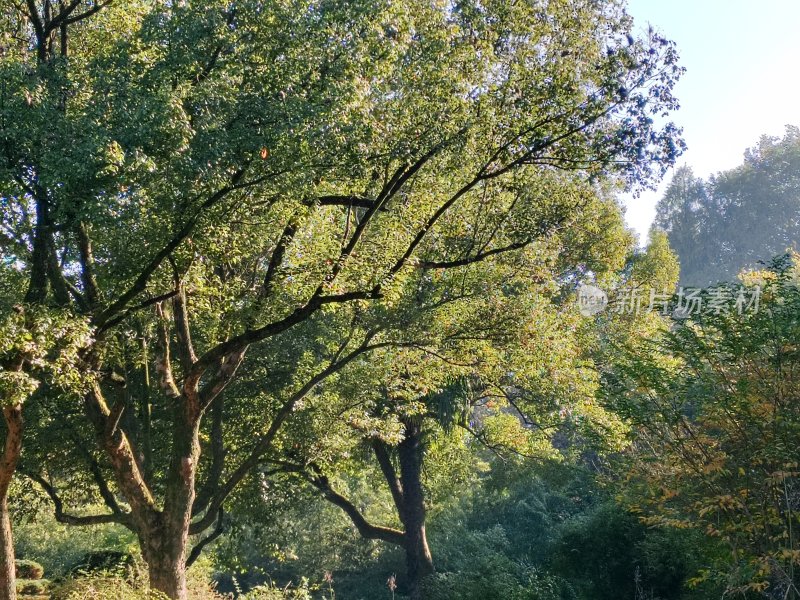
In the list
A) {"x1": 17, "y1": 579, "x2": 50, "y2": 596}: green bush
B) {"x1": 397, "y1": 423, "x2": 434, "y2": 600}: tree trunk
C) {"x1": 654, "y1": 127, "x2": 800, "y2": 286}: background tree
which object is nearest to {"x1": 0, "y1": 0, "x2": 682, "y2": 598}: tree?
{"x1": 17, "y1": 579, "x2": 50, "y2": 596}: green bush

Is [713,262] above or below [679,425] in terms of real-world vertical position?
above

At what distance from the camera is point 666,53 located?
912 centimetres

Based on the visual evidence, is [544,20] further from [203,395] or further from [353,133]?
[203,395]

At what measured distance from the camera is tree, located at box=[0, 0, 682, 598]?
7977 mm

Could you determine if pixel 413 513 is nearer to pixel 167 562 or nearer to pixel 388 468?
pixel 388 468

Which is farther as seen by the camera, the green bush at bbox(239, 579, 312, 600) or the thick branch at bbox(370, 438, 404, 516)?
the thick branch at bbox(370, 438, 404, 516)

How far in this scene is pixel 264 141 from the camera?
8281 mm

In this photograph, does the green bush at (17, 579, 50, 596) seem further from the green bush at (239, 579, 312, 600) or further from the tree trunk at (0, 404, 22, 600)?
the tree trunk at (0, 404, 22, 600)

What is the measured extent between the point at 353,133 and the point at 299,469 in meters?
8.89

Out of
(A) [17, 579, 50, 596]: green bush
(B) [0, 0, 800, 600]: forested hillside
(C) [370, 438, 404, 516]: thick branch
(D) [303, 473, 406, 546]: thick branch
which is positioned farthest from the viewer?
(C) [370, 438, 404, 516]: thick branch

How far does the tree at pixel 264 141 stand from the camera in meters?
7.98

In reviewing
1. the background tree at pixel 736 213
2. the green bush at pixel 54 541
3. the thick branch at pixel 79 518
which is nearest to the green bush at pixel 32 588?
→ the thick branch at pixel 79 518

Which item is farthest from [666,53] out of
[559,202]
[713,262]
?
[713,262]

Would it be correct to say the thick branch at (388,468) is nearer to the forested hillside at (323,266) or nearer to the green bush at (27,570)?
the forested hillside at (323,266)
